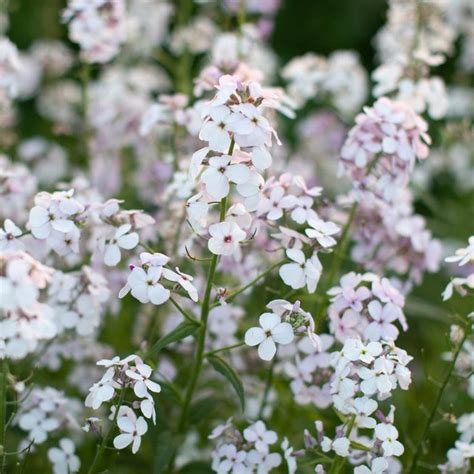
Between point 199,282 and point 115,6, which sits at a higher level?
point 115,6

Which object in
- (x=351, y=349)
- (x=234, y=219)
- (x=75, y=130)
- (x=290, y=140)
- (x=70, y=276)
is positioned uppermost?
(x=234, y=219)

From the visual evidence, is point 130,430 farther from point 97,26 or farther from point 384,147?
point 97,26

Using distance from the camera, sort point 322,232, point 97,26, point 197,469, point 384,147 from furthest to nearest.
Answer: point 97,26, point 384,147, point 197,469, point 322,232

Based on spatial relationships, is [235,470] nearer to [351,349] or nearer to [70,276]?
[351,349]

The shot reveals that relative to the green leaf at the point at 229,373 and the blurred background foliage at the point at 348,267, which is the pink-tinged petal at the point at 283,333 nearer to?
the green leaf at the point at 229,373

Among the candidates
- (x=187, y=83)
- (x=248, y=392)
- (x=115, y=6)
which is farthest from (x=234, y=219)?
(x=187, y=83)

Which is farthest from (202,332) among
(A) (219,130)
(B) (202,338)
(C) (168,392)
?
(A) (219,130)
